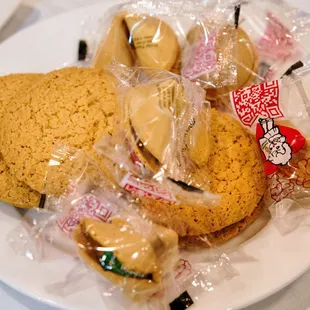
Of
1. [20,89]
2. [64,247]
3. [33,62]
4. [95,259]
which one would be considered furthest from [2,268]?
[33,62]

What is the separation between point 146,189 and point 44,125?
280 mm

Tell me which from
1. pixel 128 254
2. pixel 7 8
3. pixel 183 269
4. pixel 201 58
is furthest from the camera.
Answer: pixel 7 8

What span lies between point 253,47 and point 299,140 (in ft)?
1.42

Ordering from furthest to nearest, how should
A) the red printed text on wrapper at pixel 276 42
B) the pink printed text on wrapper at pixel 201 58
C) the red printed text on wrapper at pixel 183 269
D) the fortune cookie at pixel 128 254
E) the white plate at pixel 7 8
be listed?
the white plate at pixel 7 8 < the red printed text on wrapper at pixel 276 42 < the pink printed text on wrapper at pixel 201 58 < the red printed text on wrapper at pixel 183 269 < the fortune cookie at pixel 128 254

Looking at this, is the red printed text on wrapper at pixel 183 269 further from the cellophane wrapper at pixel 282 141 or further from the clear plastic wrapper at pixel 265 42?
the clear plastic wrapper at pixel 265 42

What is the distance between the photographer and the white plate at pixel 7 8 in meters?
1.46

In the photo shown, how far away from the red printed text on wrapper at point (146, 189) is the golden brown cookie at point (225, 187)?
0.09ft

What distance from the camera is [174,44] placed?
1.20m

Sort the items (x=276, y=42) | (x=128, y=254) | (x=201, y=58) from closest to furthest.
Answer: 1. (x=128, y=254)
2. (x=201, y=58)
3. (x=276, y=42)

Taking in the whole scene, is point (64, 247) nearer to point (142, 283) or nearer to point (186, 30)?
point (142, 283)

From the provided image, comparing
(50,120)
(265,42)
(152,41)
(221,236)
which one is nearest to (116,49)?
(152,41)

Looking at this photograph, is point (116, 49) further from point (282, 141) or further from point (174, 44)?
point (282, 141)

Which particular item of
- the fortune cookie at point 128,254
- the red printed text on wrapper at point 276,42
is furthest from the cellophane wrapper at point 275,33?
the fortune cookie at point 128,254

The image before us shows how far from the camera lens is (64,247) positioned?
36.5 inches
